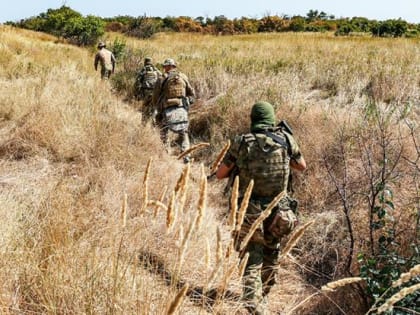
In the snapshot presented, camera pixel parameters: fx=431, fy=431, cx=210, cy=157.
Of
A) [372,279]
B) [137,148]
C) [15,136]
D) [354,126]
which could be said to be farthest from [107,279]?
[15,136]

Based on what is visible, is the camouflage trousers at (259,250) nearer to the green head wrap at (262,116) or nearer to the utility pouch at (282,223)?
the utility pouch at (282,223)

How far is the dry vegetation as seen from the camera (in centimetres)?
190

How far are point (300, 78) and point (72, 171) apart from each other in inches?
192

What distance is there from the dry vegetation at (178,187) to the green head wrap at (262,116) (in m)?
0.65

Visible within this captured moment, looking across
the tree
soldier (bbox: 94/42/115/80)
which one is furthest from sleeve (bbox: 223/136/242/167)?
the tree

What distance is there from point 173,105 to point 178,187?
16.8 ft

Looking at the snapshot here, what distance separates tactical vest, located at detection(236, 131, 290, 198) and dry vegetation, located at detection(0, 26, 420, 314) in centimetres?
39

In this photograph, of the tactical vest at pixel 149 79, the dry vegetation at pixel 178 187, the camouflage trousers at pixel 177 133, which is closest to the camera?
the dry vegetation at pixel 178 187

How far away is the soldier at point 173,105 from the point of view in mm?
6469

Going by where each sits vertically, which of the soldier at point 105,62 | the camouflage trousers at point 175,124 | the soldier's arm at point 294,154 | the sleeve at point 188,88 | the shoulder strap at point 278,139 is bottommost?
the camouflage trousers at point 175,124

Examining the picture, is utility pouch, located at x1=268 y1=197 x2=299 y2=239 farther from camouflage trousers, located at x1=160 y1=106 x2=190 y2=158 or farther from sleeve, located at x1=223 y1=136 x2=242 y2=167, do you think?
camouflage trousers, located at x1=160 y1=106 x2=190 y2=158

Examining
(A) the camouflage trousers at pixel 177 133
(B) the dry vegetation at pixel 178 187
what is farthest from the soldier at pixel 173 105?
(B) the dry vegetation at pixel 178 187

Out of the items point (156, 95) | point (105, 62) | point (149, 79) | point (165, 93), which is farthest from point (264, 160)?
point (105, 62)

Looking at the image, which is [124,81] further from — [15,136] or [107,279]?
[107,279]
